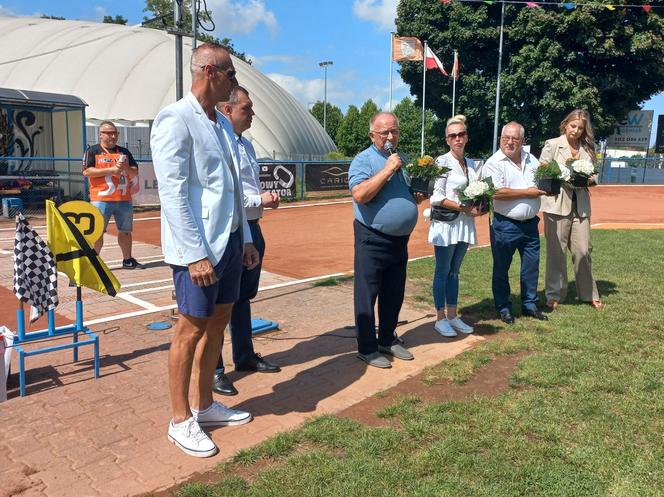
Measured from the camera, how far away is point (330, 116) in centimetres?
9025

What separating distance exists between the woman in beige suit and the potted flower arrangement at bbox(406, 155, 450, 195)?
2.32 m

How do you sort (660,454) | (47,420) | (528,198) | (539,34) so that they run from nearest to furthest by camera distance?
(660,454) → (47,420) → (528,198) → (539,34)

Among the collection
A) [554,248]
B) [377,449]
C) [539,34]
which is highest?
[539,34]

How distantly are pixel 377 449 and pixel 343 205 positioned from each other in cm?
1802

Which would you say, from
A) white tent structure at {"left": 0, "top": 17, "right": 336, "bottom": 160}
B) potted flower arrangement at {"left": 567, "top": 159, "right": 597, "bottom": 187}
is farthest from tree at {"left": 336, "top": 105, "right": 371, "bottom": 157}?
potted flower arrangement at {"left": 567, "top": 159, "right": 597, "bottom": 187}

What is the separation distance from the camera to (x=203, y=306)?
3.24 metres

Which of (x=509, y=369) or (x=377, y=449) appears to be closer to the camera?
(x=377, y=449)

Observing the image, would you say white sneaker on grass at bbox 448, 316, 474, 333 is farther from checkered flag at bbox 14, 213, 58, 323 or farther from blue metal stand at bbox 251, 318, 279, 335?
checkered flag at bbox 14, 213, 58, 323

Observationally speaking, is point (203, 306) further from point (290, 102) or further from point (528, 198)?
point (290, 102)

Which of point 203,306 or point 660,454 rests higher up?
point 203,306

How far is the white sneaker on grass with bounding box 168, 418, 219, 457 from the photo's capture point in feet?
11.0

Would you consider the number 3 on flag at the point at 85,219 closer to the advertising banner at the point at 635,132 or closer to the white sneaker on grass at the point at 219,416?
the white sneaker on grass at the point at 219,416

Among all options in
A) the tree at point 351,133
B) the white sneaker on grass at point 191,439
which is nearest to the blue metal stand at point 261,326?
the white sneaker on grass at point 191,439

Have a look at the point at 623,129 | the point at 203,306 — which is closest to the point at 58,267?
the point at 203,306
